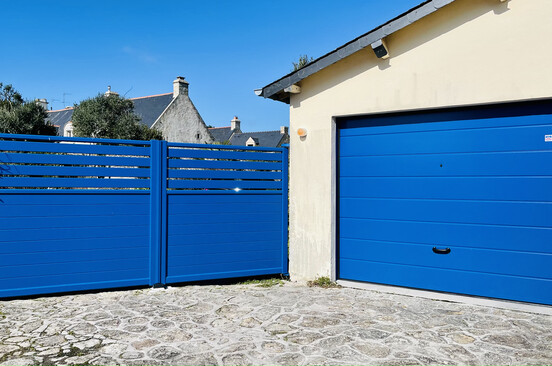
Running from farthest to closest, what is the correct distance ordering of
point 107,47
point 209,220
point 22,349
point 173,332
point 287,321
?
1. point 107,47
2. point 209,220
3. point 287,321
4. point 173,332
5. point 22,349

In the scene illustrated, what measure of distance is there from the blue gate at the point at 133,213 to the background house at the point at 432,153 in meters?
0.73

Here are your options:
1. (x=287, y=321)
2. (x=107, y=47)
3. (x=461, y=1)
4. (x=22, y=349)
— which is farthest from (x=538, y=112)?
(x=107, y=47)

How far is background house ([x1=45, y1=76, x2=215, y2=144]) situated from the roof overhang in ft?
85.1

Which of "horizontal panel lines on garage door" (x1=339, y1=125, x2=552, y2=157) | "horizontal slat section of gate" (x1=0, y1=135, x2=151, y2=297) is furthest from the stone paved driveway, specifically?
"horizontal panel lines on garage door" (x1=339, y1=125, x2=552, y2=157)

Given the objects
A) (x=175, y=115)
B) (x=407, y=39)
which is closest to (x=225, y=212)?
(x=407, y=39)

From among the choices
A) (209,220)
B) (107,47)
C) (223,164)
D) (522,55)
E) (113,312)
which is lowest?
(113,312)

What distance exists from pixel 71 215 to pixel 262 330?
3.31 meters

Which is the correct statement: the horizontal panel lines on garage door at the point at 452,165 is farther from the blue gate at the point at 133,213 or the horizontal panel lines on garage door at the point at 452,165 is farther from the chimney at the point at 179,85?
the chimney at the point at 179,85

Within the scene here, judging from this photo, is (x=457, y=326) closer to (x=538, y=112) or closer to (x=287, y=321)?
(x=287, y=321)

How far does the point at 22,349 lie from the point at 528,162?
6362 millimetres

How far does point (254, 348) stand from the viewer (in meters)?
4.40

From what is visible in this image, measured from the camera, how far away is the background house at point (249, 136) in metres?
46.1

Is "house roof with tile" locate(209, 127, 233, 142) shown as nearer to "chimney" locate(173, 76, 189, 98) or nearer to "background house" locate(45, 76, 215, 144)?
"background house" locate(45, 76, 215, 144)

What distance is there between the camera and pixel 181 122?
33844 mm
